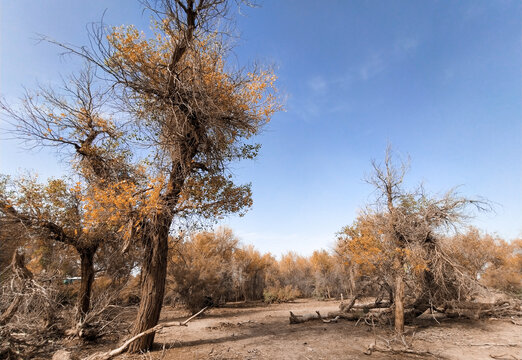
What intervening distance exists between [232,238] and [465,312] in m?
18.4

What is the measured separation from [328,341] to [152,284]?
612cm

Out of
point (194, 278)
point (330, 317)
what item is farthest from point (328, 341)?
point (194, 278)

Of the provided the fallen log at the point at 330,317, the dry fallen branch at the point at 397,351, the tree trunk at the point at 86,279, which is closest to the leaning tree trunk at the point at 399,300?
the dry fallen branch at the point at 397,351

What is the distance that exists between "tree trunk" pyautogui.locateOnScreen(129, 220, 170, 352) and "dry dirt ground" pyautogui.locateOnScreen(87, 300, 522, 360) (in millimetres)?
589

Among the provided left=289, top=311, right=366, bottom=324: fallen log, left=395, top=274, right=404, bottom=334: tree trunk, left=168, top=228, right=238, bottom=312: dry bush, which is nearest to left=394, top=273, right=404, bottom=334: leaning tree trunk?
A: left=395, top=274, right=404, bottom=334: tree trunk

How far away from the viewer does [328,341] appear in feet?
27.7

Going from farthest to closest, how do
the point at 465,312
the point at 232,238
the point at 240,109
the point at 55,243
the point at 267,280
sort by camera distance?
the point at 267,280, the point at 232,238, the point at 465,312, the point at 55,243, the point at 240,109

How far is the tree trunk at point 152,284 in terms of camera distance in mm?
6820

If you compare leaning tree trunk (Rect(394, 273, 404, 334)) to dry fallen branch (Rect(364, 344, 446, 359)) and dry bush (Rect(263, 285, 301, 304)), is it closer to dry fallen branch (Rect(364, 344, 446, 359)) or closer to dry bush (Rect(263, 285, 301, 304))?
dry fallen branch (Rect(364, 344, 446, 359))

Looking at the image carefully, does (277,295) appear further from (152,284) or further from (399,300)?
(152,284)

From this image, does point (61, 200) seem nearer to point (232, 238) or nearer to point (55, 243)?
point (55, 243)

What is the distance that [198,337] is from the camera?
8.96 meters

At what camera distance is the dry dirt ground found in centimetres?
688

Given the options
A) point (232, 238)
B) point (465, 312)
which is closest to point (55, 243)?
point (232, 238)
